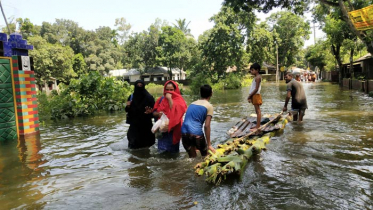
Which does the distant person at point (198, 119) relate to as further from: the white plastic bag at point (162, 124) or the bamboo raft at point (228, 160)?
the white plastic bag at point (162, 124)

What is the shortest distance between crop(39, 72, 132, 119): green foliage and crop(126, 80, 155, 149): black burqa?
8.73 meters

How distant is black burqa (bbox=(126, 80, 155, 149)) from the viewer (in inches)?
246

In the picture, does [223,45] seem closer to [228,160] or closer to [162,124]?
[162,124]

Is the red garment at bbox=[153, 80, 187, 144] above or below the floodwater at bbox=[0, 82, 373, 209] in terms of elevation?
above

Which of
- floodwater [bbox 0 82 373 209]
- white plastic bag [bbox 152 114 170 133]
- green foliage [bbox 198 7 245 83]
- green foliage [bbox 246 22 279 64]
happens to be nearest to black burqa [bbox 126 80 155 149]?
floodwater [bbox 0 82 373 209]

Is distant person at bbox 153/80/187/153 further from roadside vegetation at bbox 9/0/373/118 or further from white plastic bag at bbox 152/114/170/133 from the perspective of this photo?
roadside vegetation at bbox 9/0/373/118

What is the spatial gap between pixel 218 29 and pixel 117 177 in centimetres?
3527

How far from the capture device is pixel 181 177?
15.7 feet

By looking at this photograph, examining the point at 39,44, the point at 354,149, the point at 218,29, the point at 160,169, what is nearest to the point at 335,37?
the point at 218,29

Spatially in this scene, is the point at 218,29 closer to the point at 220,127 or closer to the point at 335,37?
the point at 335,37

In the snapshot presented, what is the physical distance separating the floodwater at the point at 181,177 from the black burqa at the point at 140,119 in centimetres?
25

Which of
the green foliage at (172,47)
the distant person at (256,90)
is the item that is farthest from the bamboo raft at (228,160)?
the green foliage at (172,47)

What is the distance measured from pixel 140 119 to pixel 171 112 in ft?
3.85

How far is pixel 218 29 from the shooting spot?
3806 centimetres
